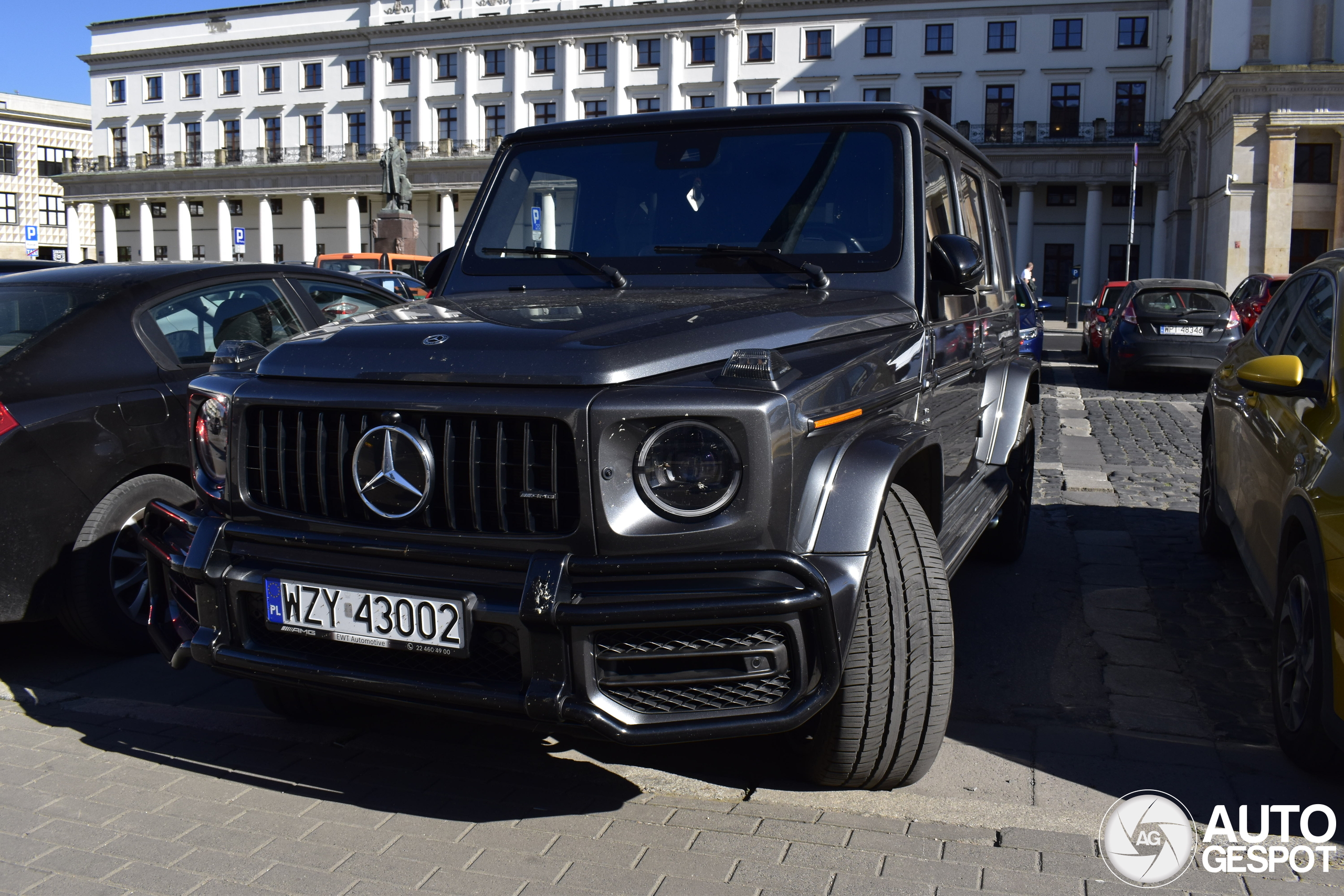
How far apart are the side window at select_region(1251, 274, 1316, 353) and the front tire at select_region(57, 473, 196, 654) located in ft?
15.1

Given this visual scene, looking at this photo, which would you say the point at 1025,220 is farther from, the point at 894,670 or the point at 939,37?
the point at 894,670

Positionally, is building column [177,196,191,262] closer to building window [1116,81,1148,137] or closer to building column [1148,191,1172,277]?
building window [1116,81,1148,137]

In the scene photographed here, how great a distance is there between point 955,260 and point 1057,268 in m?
61.1

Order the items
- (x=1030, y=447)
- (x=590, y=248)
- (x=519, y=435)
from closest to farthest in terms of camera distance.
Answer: (x=519, y=435), (x=590, y=248), (x=1030, y=447)

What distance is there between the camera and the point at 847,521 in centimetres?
276

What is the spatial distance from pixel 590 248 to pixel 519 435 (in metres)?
1.47

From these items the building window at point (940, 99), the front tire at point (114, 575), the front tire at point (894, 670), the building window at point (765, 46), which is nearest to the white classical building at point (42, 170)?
the building window at point (765, 46)

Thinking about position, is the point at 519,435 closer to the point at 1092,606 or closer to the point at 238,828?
the point at 238,828

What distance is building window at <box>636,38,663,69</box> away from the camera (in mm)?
62531

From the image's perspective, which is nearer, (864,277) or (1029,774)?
(1029,774)

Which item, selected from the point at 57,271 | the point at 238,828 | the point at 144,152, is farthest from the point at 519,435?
the point at 144,152

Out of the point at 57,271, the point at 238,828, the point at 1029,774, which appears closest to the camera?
the point at 238,828

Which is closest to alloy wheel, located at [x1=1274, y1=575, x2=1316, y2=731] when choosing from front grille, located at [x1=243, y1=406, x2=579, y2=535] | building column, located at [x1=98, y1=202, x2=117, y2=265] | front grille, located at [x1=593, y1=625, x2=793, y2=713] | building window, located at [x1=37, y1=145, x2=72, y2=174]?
Result: front grille, located at [x1=593, y1=625, x2=793, y2=713]

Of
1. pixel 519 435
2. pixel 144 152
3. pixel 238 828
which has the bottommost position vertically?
pixel 238 828
